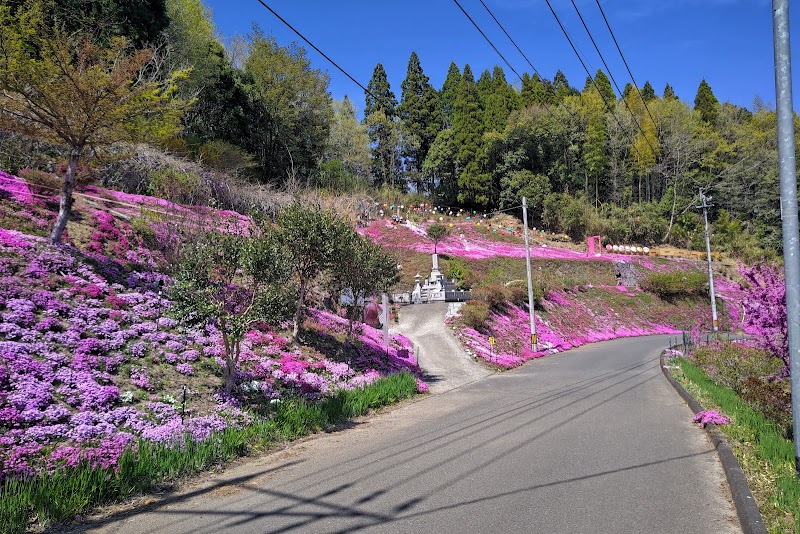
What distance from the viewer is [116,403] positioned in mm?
8000

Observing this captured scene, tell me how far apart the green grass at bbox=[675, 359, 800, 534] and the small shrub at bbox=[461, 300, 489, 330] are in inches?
591

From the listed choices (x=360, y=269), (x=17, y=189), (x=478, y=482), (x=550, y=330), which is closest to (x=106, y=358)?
(x=478, y=482)

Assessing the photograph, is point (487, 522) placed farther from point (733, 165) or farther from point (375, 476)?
point (733, 165)

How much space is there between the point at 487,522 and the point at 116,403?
641cm

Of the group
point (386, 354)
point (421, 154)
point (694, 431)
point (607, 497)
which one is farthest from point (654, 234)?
point (607, 497)

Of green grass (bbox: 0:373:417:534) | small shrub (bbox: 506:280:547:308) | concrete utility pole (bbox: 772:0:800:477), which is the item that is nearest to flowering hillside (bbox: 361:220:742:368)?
small shrub (bbox: 506:280:547:308)

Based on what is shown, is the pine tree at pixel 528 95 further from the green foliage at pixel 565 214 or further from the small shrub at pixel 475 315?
the small shrub at pixel 475 315

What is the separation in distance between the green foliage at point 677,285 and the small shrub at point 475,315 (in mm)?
23155

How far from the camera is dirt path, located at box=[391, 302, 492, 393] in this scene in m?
17.4

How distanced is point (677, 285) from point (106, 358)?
42.8 meters

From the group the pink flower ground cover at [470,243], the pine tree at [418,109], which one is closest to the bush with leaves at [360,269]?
the pink flower ground cover at [470,243]

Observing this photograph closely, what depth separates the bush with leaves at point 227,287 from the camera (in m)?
9.01

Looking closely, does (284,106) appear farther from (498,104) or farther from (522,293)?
(498,104)

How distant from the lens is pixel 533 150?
194ft
